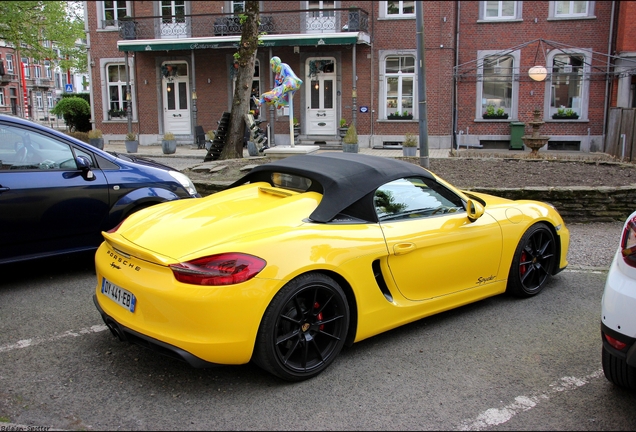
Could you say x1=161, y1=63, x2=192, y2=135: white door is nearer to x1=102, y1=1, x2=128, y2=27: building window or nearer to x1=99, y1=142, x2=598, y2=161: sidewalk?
x1=99, y1=142, x2=598, y2=161: sidewalk

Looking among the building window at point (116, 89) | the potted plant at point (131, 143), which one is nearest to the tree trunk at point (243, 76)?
the potted plant at point (131, 143)

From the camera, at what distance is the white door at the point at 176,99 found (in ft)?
89.0

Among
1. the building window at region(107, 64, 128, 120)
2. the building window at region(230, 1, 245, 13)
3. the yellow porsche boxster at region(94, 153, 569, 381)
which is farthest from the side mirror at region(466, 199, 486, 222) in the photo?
the building window at region(107, 64, 128, 120)

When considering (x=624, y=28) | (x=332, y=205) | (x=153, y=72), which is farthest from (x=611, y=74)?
(x=332, y=205)

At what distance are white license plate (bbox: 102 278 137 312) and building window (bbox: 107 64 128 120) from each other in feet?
83.8

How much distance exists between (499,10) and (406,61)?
4270 mm

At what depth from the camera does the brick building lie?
937 inches

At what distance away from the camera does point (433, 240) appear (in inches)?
179

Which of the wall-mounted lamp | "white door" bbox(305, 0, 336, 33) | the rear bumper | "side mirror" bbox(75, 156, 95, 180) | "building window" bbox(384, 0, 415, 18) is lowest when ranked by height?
the rear bumper

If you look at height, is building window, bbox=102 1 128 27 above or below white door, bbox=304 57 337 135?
above

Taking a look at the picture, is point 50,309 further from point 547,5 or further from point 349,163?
point 547,5

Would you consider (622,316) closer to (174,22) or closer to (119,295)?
(119,295)

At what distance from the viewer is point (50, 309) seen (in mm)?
5238

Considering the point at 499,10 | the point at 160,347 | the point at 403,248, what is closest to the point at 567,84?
the point at 499,10
